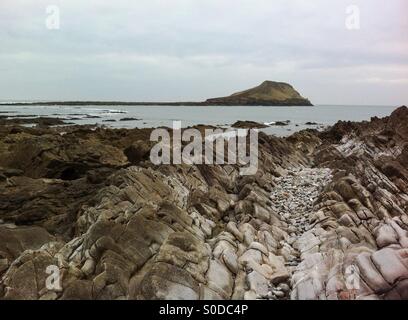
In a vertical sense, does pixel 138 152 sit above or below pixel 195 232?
above

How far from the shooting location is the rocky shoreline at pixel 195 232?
14961 millimetres

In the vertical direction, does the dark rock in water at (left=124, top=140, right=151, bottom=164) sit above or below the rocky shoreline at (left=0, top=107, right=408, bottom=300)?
above

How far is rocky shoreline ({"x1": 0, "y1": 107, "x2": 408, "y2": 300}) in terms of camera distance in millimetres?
14961

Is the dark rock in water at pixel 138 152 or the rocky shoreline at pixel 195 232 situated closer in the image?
the rocky shoreline at pixel 195 232

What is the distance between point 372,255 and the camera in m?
15.9

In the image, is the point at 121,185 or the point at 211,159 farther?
the point at 211,159

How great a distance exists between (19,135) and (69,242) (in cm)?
3544

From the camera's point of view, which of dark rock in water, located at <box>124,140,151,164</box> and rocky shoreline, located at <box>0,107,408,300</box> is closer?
rocky shoreline, located at <box>0,107,408,300</box>

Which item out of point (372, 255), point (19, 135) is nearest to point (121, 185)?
point (372, 255)

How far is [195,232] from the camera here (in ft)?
64.7

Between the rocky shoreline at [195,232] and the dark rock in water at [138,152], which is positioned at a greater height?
the dark rock in water at [138,152]

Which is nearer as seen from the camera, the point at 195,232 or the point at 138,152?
the point at 195,232
